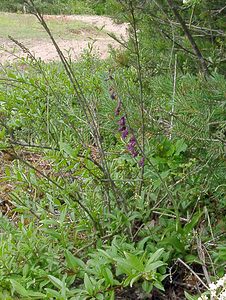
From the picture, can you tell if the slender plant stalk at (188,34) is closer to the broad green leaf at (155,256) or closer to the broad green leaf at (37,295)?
Result: the broad green leaf at (155,256)

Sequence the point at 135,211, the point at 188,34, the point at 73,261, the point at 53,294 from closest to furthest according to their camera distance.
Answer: the point at 53,294 → the point at 73,261 → the point at 188,34 → the point at 135,211

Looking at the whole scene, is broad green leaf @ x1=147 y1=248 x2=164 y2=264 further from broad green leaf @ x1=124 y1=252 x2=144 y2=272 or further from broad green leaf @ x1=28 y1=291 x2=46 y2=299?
broad green leaf @ x1=28 y1=291 x2=46 y2=299

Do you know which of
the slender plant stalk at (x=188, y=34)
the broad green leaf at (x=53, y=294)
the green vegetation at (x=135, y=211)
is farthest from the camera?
the slender plant stalk at (x=188, y=34)

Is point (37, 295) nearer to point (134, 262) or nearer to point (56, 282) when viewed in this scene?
point (56, 282)

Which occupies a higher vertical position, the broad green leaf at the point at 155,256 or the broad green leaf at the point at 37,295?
the broad green leaf at the point at 155,256

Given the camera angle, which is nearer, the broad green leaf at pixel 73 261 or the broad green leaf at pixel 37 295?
the broad green leaf at pixel 37 295

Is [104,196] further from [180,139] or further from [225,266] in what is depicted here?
[225,266]

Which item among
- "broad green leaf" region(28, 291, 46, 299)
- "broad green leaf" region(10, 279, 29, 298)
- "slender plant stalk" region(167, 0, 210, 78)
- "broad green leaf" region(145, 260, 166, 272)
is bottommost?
"broad green leaf" region(28, 291, 46, 299)

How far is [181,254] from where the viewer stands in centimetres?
189

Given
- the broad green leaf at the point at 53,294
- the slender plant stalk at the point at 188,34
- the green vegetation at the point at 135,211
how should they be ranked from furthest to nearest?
the slender plant stalk at the point at 188,34 < the green vegetation at the point at 135,211 < the broad green leaf at the point at 53,294

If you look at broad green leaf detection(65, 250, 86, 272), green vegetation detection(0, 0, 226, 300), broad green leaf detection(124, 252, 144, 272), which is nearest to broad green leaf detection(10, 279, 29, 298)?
green vegetation detection(0, 0, 226, 300)

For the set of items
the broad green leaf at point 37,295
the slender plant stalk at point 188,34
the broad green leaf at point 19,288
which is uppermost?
the slender plant stalk at point 188,34

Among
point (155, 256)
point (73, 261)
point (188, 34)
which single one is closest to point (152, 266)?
point (155, 256)

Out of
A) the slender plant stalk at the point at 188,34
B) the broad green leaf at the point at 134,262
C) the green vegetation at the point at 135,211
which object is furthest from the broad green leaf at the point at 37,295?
the slender plant stalk at the point at 188,34
